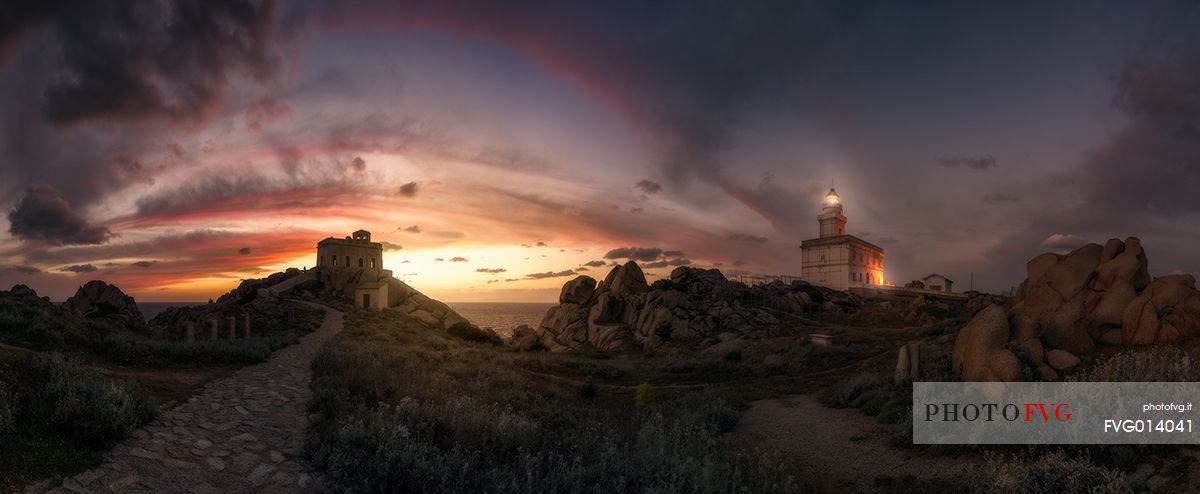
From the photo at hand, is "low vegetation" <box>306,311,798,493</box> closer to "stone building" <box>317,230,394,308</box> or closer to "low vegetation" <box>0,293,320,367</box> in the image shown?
"low vegetation" <box>0,293,320,367</box>

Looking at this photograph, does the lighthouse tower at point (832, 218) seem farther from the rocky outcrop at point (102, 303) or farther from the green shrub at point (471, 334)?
the rocky outcrop at point (102, 303)

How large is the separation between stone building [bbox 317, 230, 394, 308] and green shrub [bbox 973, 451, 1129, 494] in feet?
216

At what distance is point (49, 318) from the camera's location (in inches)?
707

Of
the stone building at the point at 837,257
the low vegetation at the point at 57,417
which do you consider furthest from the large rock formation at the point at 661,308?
the low vegetation at the point at 57,417

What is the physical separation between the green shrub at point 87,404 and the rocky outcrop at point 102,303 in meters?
47.3

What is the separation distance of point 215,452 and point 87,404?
6.83ft

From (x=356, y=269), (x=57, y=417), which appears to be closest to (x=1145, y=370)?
(x=57, y=417)

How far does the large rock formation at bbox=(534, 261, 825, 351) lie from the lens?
163ft

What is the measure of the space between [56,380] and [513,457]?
28.9 ft

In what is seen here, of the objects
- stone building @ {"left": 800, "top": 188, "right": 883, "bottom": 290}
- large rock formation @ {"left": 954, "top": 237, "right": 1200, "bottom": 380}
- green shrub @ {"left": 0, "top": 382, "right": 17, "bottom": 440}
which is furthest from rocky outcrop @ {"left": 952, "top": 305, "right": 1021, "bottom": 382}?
stone building @ {"left": 800, "top": 188, "right": 883, "bottom": 290}

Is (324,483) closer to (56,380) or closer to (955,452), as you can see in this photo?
(56,380)

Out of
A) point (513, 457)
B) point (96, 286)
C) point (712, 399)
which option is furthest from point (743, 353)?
point (96, 286)

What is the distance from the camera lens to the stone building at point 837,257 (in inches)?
3120

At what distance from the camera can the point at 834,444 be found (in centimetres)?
1320
